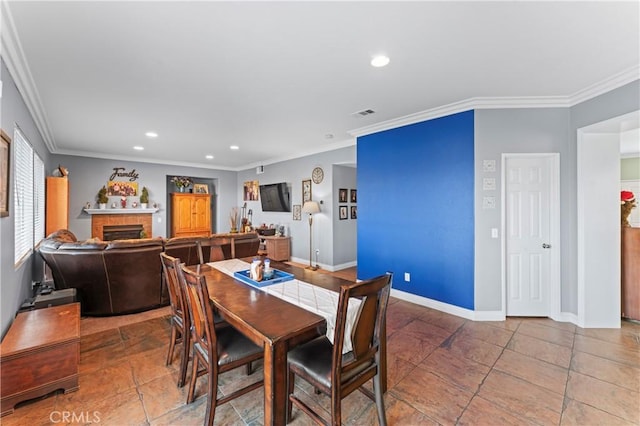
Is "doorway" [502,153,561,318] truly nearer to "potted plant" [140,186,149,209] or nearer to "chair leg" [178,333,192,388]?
"chair leg" [178,333,192,388]

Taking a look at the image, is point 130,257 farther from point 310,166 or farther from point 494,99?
point 494,99

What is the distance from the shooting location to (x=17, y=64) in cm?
240

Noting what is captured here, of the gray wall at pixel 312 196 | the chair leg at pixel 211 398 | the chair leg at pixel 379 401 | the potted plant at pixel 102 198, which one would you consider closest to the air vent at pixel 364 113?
the gray wall at pixel 312 196

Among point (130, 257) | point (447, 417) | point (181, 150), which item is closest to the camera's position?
point (447, 417)

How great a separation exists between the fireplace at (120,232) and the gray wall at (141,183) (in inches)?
12.8

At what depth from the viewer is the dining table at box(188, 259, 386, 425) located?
1.41m

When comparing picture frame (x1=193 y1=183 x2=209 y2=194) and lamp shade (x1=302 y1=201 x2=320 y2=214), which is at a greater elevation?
picture frame (x1=193 y1=183 x2=209 y2=194)

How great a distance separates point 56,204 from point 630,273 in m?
8.67

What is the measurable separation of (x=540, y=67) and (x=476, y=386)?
2.85 metres

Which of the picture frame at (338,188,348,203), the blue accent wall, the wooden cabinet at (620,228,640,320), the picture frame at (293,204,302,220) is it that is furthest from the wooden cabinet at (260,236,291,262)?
the wooden cabinet at (620,228,640,320)

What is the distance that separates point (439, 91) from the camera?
3.12m

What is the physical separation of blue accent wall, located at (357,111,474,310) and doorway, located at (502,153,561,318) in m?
0.49

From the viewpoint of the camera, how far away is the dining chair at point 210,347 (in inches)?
65.7

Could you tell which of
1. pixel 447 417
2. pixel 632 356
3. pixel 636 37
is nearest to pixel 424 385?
pixel 447 417
